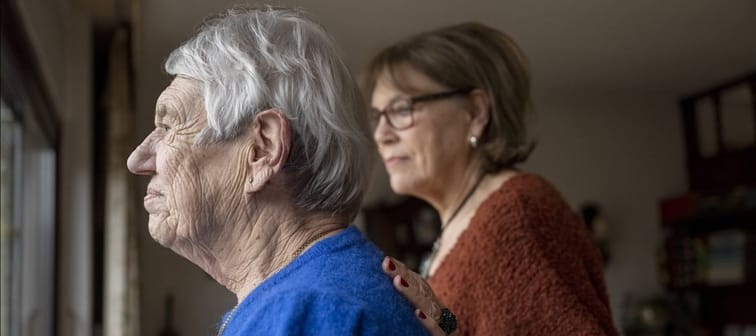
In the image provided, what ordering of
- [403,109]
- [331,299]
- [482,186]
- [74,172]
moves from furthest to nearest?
[74,172]
[403,109]
[482,186]
[331,299]

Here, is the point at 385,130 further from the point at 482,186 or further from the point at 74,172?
the point at 74,172

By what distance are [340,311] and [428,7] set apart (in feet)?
11.0

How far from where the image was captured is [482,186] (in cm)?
138

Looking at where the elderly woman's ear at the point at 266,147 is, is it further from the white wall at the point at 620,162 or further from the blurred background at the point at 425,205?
the white wall at the point at 620,162

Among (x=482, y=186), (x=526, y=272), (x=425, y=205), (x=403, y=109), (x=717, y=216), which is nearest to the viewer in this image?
(x=526, y=272)

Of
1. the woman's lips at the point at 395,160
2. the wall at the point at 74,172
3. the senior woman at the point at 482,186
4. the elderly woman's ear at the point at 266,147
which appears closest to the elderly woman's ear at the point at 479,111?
the senior woman at the point at 482,186

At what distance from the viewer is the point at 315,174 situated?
83 cm

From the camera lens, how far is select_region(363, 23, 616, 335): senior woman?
116 centimetres

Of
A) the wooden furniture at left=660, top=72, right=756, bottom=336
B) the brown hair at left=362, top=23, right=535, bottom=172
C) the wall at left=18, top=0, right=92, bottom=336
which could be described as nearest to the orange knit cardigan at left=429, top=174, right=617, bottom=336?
the brown hair at left=362, top=23, right=535, bottom=172

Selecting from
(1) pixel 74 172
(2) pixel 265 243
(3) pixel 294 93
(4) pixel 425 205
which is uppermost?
(3) pixel 294 93

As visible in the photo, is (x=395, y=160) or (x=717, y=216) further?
(x=717, y=216)

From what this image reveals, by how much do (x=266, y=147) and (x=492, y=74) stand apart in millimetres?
697

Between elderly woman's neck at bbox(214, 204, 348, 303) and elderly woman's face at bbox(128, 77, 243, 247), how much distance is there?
0.03 m

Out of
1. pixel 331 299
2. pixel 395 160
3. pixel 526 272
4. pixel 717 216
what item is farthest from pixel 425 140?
pixel 717 216
